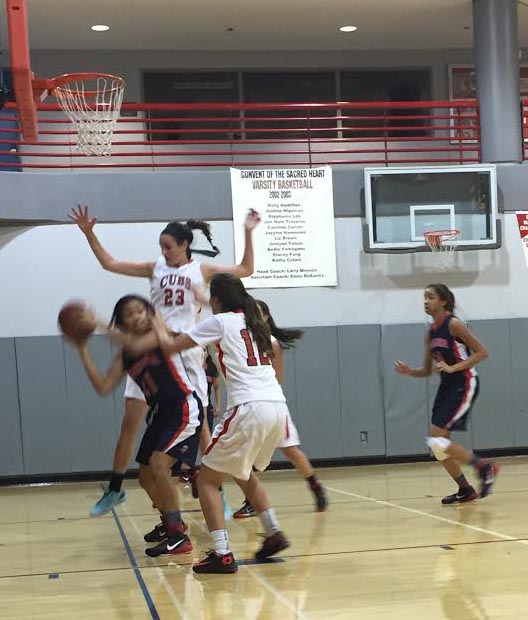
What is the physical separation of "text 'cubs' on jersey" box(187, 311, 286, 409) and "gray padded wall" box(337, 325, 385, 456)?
7.13 meters

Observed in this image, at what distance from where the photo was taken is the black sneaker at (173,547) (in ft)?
20.3

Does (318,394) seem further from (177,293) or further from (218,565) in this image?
(218,565)

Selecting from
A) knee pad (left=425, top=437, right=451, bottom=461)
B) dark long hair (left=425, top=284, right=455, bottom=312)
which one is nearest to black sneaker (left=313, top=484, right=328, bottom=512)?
knee pad (left=425, top=437, right=451, bottom=461)

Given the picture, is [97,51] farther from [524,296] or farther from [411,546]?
[411,546]

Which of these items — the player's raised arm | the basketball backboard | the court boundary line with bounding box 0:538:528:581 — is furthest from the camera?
the basketball backboard

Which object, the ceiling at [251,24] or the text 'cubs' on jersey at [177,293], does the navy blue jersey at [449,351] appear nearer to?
the text 'cubs' on jersey at [177,293]

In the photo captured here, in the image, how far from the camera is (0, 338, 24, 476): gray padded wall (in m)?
12.1

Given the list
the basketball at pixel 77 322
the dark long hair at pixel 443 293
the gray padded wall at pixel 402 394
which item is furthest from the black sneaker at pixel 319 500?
the gray padded wall at pixel 402 394

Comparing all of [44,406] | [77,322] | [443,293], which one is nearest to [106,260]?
[77,322]

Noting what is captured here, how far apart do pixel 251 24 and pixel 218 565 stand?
39.0 ft

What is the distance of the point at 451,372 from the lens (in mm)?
8242

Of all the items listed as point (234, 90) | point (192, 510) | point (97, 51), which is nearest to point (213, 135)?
point (234, 90)

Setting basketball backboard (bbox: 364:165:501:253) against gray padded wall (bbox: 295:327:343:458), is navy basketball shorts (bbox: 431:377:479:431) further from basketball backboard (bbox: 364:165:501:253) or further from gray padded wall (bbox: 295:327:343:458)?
basketball backboard (bbox: 364:165:501:253)

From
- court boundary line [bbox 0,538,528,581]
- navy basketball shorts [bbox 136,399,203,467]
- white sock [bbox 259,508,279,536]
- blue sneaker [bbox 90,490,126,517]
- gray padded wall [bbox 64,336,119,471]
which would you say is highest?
navy basketball shorts [bbox 136,399,203,467]
